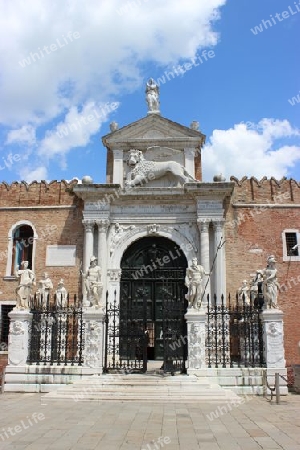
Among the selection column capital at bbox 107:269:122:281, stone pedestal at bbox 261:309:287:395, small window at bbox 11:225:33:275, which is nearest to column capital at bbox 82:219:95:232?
column capital at bbox 107:269:122:281

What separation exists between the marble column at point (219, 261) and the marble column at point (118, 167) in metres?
4.31

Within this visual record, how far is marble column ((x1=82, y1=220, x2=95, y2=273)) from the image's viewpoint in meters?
18.9

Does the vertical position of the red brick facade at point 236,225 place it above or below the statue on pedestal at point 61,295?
above

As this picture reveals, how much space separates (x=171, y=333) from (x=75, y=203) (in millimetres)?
8280

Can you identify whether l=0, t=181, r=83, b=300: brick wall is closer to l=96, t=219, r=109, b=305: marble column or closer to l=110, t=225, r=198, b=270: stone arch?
l=96, t=219, r=109, b=305: marble column

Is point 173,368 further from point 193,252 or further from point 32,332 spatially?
point 193,252

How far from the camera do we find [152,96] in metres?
21.2

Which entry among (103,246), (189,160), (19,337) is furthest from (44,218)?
(19,337)

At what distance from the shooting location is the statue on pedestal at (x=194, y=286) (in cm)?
1405

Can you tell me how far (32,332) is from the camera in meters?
14.6

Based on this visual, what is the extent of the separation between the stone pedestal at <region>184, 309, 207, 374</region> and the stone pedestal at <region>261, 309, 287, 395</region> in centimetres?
172

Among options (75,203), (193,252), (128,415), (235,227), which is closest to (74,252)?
(75,203)

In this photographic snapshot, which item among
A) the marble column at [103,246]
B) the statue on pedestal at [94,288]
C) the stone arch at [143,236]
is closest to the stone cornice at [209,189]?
the stone arch at [143,236]

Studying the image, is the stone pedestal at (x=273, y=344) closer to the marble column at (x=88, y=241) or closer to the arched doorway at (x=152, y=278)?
the arched doorway at (x=152, y=278)
